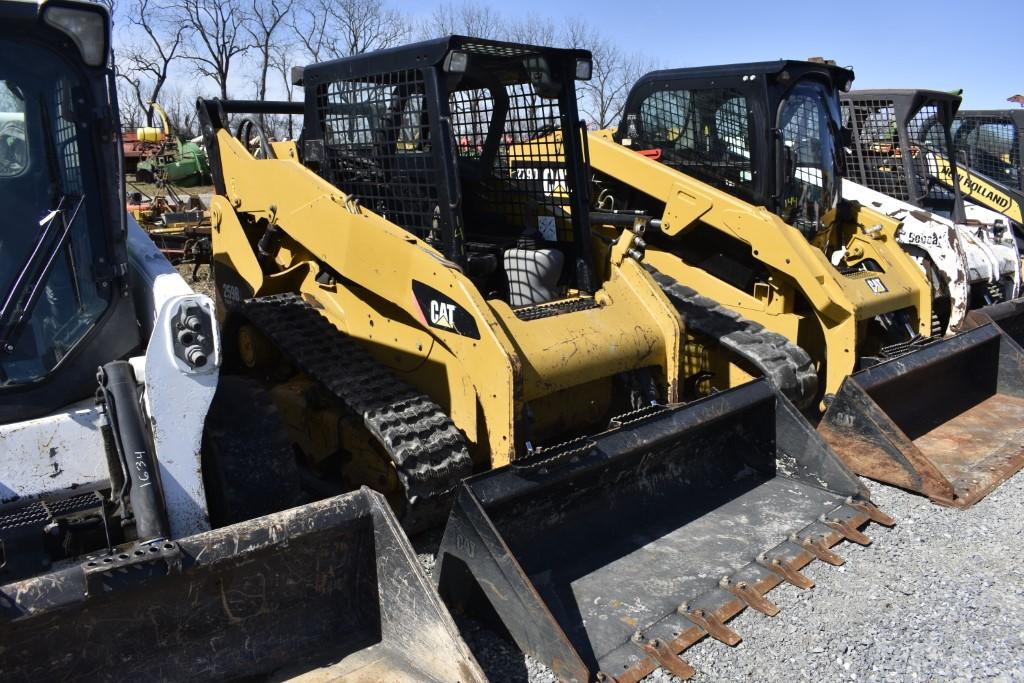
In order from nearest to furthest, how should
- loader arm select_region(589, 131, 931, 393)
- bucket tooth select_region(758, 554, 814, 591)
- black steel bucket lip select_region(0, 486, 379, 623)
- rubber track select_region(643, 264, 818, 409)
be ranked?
black steel bucket lip select_region(0, 486, 379, 623)
bucket tooth select_region(758, 554, 814, 591)
rubber track select_region(643, 264, 818, 409)
loader arm select_region(589, 131, 931, 393)

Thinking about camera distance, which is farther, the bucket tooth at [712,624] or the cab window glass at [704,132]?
the cab window glass at [704,132]

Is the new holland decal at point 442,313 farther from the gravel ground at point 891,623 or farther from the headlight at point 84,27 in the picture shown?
the headlight at point 84,27

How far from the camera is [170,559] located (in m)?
2.58

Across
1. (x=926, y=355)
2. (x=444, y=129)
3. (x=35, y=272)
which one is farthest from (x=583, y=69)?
(x=35, y=272)

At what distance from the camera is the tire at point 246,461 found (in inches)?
137

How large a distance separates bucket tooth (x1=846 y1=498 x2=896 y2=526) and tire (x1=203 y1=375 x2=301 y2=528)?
258 cm

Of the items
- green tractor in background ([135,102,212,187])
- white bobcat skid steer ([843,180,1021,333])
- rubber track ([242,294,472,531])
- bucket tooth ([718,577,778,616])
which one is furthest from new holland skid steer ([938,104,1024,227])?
green tractor in background ([135,102,212,187])

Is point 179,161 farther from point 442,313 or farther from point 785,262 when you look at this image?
point 442,313

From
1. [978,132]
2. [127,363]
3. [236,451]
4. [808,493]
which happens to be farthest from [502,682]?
[978,132]

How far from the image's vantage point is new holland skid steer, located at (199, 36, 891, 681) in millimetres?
3529

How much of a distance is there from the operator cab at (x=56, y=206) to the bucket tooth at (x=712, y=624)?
2.41 meters

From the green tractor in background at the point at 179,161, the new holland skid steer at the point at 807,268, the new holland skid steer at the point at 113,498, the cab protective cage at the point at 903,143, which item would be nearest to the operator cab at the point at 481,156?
the new holland skid steer at the point at 807,268

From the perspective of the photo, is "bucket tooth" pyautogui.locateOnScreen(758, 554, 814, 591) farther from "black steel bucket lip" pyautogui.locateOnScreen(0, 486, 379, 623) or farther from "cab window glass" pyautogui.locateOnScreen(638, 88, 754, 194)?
"cab window glass" pyautogui.locateOnScreen(638, 88, 754, 194)

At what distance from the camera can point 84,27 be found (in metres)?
3.09
